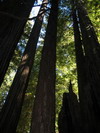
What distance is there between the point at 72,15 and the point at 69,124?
4.48 m

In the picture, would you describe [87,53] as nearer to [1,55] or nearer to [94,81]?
[94,81]

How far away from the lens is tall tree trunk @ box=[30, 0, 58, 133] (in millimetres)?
1949

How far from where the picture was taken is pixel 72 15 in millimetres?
5816

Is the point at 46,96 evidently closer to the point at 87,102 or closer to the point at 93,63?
the point at 87,102

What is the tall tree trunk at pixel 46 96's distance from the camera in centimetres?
195

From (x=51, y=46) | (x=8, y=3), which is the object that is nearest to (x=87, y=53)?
(x=51, y=46)

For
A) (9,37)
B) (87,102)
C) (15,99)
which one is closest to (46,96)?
(15,99)

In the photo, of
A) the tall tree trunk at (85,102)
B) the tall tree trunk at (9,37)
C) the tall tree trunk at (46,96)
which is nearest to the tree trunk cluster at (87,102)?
the tall tree trunk at (85,102)

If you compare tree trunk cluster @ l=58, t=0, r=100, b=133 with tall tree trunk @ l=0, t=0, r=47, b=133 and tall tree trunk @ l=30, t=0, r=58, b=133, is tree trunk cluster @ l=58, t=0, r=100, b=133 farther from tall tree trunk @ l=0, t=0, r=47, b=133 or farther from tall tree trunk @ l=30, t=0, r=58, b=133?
tall tree trunk @ l=0, t=0, r=47, b=133

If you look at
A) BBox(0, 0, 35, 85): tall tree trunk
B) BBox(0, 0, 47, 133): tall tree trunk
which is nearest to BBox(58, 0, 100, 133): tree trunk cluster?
BBox(0, 0, 47, 133): tall tree trunk

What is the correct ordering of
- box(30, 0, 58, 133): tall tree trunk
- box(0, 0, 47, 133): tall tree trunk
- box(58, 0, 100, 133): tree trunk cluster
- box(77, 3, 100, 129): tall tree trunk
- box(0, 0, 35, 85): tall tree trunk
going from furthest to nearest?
1. box(0, 0, 35, 85): tall tree trunk
2. box(77, 3, 100, 129): tall tree trunk
3. box(58, 0, 100, 133): tree trunk cluster
4. box(0, 0, 47, 133): tall tree trunk
5. box(30, 0, 58, 133): tall tree trunk

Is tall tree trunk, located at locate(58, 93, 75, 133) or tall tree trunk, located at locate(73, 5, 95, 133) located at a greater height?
tall tree trunk, located at locate(73, 5, 95, 133)

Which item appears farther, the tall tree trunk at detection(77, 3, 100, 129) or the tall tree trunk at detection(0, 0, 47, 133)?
the tall tree trunk at detection(77, 3, 100, 129)

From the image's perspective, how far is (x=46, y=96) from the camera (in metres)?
2.32
